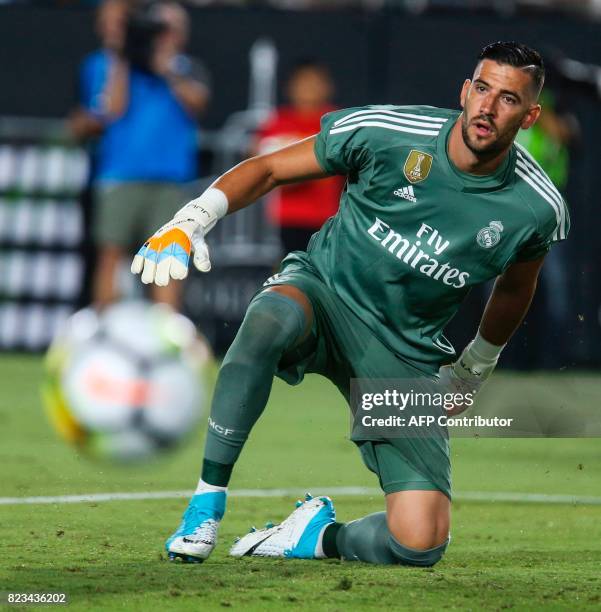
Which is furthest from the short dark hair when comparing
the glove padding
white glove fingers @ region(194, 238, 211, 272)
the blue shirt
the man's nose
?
the blue shirt

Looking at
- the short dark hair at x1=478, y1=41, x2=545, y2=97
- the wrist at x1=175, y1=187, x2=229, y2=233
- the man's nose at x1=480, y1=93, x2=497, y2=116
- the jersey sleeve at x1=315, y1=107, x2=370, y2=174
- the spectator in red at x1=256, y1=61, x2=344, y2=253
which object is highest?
the short dark hair at x1=478, y1=41, x2=545, y2=97

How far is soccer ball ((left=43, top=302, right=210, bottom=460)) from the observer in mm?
5594

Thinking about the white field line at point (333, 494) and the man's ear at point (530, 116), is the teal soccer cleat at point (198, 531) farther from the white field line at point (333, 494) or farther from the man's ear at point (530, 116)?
the man's ear at point (530, 116)

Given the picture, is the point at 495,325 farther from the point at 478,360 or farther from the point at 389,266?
the point at 389,266

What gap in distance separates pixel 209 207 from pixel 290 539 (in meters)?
1.23

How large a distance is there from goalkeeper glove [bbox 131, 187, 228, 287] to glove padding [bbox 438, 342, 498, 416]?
1315 mm

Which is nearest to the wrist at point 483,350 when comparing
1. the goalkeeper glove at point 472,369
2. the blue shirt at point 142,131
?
the goalkeeper glove at point 472,369

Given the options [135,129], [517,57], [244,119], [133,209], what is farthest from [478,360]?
[244,119]

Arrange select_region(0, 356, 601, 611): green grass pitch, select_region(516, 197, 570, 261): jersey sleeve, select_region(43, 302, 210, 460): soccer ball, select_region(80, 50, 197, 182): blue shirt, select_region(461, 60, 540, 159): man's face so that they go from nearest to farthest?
1. select_region(0, 356, 601, 611): green grass pitch
2. select_region(461, 60, 540, 159): man's face
3. select_region(516, 197, 570, 261): jersey sleeve
4. select_region(43, 302, 210, 460): soccer ball
5. select_region(80, 50, 197, 182): blue shirt

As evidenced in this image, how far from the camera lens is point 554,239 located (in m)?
5.54

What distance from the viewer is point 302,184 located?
35.8 feet

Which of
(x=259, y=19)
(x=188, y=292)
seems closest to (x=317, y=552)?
(x=188, y=292)

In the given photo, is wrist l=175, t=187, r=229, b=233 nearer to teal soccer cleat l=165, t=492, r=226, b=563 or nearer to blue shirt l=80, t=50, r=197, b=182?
teal soccer cleat l=165, t=492, r=226, b=563

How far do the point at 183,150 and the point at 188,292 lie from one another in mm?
1448
